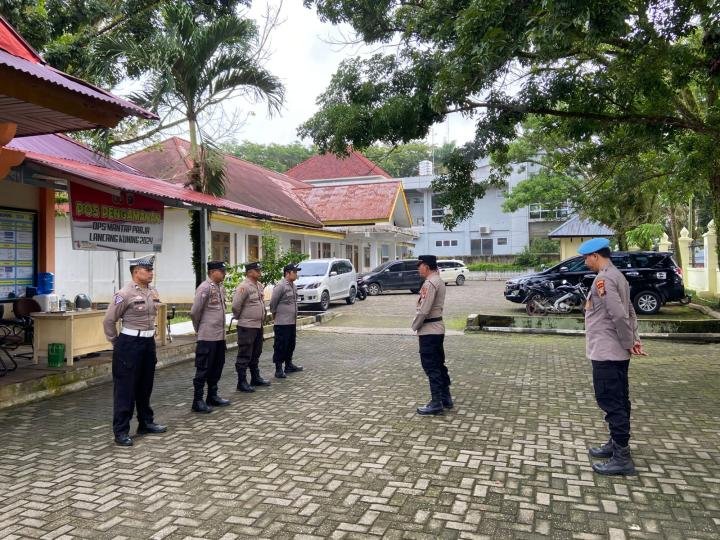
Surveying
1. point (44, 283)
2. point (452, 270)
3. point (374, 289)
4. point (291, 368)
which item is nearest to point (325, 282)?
point (374, 289)

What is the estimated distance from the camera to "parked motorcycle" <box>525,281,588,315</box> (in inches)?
574

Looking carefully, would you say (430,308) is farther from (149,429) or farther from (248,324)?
(149,429)

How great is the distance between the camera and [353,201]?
2875cm

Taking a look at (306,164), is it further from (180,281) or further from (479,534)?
(479,534)

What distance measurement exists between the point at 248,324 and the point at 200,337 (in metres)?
1.07

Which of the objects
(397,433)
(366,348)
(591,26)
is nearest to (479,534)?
(397,433)

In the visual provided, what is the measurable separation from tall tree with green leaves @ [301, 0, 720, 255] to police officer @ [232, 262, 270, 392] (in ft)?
12.0

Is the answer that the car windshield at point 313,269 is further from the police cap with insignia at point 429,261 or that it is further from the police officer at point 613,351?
the police officer at point 613,351

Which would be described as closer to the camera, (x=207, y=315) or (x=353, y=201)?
(x=207, y=315)

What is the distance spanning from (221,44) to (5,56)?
6.43m

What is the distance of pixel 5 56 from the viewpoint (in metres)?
4.98

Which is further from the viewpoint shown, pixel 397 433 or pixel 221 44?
pixel 221 44

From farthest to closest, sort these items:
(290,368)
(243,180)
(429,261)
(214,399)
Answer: (243,180)
(290,368)
(214,399)
(429,261)

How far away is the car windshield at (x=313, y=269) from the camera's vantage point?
18.1 metres
